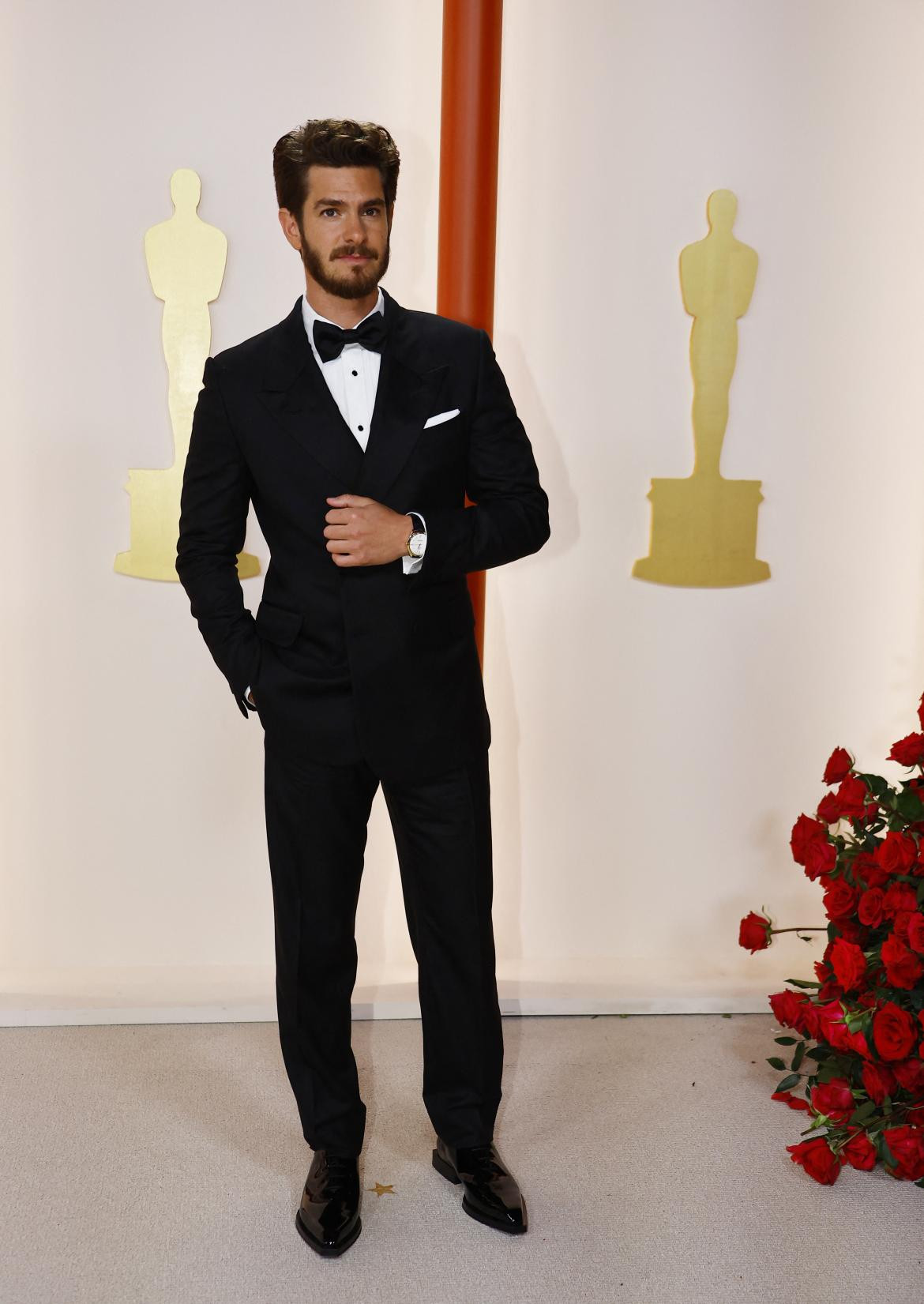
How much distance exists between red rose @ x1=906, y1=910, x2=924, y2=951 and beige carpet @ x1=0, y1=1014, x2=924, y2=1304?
17.8 inches

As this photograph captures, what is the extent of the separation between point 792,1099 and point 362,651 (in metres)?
1.36

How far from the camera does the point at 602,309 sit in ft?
9.46

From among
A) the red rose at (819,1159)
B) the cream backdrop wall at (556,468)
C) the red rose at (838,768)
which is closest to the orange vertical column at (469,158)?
the cream backdrop wall at (556,468)

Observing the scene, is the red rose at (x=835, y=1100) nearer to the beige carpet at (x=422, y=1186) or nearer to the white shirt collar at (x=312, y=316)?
the beige carpet at (x=422, y=1186)

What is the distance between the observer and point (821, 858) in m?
2.46

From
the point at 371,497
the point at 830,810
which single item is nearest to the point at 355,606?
the point at 371,497

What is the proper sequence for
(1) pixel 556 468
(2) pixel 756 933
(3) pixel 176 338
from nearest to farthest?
1. (2) pixel 756 933
2. (3) pixel 176 338
3. (1) pixel 556 468

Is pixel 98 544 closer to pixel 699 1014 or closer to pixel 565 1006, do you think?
pixel 565 1006

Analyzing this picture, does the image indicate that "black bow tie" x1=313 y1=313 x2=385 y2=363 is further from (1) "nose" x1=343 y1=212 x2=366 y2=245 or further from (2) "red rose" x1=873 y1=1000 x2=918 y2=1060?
(2) "red rose" x1=873 y1=1000 x2=918 y2=1060

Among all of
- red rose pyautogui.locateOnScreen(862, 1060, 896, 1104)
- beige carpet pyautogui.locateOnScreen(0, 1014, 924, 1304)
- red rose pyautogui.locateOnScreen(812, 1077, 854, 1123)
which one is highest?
red rose pyautogui.locateOnScreen(862, 1060, 896, 1104)

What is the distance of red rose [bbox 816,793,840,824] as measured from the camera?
2457 mm

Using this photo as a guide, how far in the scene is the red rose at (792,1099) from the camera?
98.0 inches

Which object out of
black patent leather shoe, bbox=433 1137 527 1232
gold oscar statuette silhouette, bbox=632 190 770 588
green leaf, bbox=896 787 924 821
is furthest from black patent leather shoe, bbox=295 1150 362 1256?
gold oscar statuette silhouette, bbox=632 190 770 588

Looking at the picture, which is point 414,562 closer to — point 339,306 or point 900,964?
point 339,306
